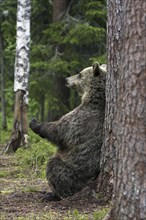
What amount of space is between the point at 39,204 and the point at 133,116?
263 centimetres

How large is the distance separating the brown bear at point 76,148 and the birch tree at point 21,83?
17.4ft

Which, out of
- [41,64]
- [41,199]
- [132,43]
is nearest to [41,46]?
[41,64]

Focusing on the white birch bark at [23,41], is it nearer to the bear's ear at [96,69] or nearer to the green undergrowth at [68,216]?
the bear's ear at [96,69]

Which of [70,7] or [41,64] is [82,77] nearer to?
[41,64]

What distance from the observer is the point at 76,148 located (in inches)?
267

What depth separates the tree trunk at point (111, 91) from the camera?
6031 millimetres

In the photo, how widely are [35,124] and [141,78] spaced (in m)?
3.55

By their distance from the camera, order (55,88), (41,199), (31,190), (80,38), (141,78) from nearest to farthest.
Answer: (141,78)
(41,199)
(31,190)
(80,38)
(55,88)

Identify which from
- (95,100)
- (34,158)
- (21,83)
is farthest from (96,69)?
(21,83)

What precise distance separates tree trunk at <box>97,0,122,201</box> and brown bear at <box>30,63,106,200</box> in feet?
1.33

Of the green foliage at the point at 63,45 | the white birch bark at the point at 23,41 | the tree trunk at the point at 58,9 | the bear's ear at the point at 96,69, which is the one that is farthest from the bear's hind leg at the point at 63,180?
the tree trunk at the point at 58,9

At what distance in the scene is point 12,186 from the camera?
801 centimetres

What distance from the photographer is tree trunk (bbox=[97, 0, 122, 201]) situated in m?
6.03

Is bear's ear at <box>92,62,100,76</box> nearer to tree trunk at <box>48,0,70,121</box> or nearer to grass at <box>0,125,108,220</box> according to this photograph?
grass at <box>0,125,108,220</box>
